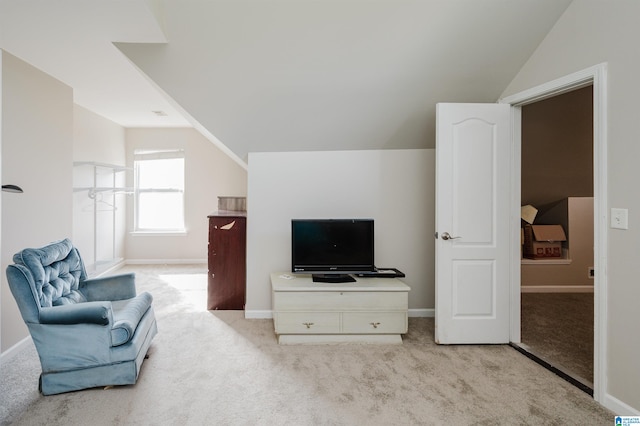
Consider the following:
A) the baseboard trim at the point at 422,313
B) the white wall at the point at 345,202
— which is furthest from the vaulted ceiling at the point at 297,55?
the baseboard trim at the point at 422,313

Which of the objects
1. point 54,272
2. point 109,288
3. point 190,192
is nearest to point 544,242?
point 109,288

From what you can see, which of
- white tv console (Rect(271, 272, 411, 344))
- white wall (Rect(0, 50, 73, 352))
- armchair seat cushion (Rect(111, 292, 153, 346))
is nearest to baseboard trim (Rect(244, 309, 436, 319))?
white tv console (Rect(271, 272, 411, 344))

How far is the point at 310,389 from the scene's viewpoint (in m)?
2.38

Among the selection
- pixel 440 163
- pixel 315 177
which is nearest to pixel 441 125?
pixel 440 163

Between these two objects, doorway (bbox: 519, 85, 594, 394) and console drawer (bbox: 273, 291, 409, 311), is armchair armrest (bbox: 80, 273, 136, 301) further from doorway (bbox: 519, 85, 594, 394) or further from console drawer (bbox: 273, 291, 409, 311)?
doorway (bbox: 519, 85, 594, 394)

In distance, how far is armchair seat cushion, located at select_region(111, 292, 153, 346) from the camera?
2.35 meters

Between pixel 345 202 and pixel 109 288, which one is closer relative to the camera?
pixel 109 288

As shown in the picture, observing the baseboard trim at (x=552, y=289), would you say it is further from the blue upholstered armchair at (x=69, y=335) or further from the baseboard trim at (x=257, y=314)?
the blue upholstered armchair at (x=69, y=335)

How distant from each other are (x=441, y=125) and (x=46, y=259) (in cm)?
312

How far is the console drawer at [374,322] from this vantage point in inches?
124

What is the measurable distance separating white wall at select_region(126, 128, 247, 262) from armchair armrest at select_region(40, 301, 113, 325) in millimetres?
4241

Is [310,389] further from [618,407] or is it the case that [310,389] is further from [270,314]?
[618,407]

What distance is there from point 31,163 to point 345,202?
2824 mm

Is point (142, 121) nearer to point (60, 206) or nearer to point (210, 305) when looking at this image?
point (60, 206)
